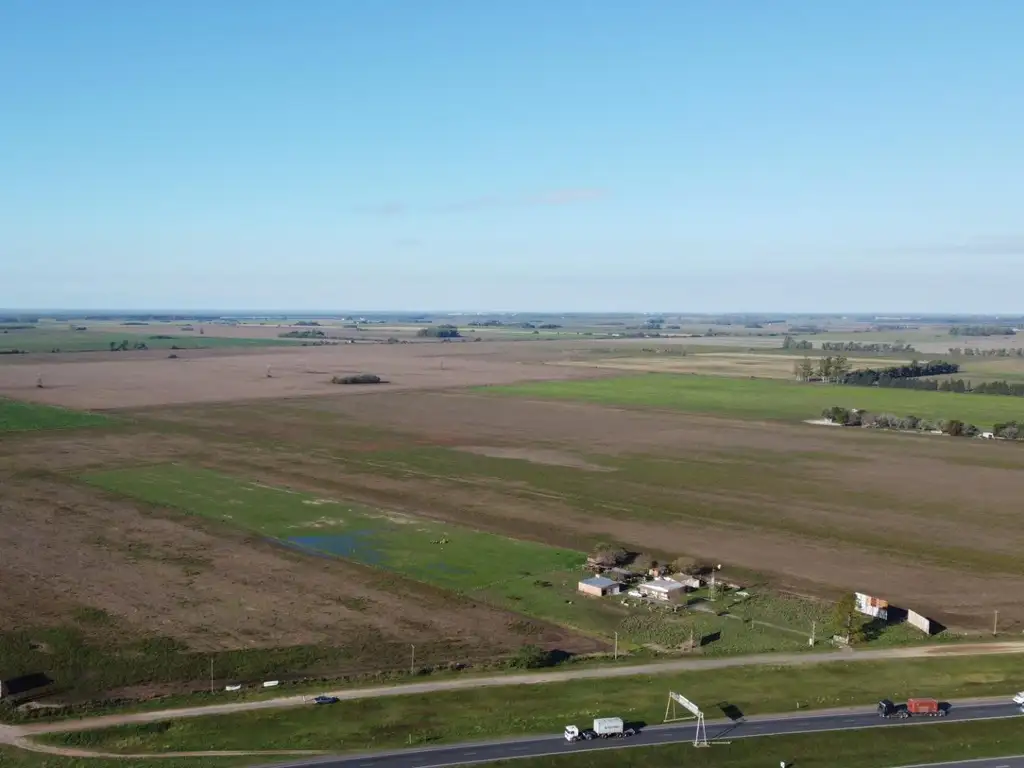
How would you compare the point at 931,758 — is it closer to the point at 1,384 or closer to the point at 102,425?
the point at 102,425

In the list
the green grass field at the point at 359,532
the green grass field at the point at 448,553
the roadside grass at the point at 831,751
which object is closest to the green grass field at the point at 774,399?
the green grass field at the point at 359,532

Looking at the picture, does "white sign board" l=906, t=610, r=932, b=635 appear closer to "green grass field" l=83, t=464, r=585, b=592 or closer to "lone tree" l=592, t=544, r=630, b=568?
"lone tree" l=592, t=544, r=630, b=568

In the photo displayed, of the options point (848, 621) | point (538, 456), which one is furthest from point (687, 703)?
point (538, 456)

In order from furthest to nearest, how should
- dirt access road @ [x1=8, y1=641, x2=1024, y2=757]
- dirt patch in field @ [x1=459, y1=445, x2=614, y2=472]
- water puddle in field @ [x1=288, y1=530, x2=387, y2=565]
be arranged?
1. dirt patch in field @ [x1=459, y1=445, x2=614, y2=472]
2. water puddle in field @ [x1=288, y1=530, x2=387, y2=565]
3. dirt access road @ [x1=8, y1=641, x2=1024, y2=757]

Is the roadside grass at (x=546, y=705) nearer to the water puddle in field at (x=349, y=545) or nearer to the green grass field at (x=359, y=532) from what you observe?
the green grass field at (x=359, y=532)

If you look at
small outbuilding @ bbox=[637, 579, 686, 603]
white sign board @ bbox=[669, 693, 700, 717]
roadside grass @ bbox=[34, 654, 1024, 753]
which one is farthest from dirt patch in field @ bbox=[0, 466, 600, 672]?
small outbuilding @ bbox=[637, 579, 686, 603]

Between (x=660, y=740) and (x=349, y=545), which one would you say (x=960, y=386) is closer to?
(x=349, y=545)
